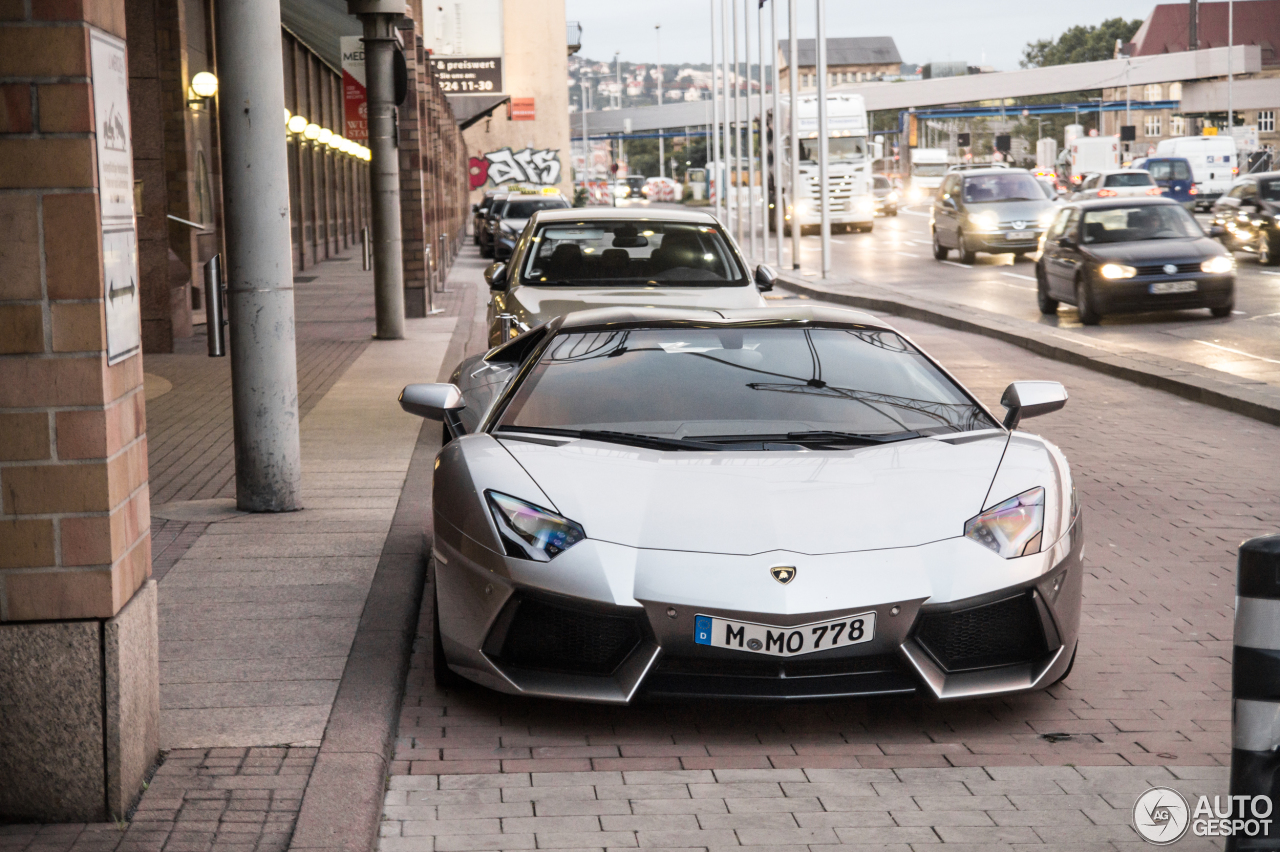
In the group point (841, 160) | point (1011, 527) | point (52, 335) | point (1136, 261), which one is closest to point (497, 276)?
point (1011, 527)

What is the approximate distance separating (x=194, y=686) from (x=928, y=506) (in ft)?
7.78

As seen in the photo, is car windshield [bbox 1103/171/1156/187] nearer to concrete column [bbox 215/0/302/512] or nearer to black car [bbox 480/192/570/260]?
black car [bbox 480/192/570/260]

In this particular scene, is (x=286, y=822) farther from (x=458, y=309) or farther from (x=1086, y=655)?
(x=458, y=309)

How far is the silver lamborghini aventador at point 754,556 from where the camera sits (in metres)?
4.43

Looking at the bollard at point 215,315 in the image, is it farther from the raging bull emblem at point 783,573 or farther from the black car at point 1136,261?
the black car at point 1136,261

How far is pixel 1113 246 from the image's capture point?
19453 mm

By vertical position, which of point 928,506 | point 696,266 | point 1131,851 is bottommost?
point 1131,851

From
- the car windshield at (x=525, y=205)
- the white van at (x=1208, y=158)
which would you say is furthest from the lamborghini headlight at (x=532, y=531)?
the white van at (x=1208, y=158)

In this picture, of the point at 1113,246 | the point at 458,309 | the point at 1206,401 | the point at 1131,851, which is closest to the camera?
the point at 1131,851

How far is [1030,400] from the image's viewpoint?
18.8ft

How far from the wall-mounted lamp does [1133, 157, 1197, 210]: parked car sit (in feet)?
122

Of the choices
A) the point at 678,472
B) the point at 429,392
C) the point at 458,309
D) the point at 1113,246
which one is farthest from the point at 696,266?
the point at 458,309

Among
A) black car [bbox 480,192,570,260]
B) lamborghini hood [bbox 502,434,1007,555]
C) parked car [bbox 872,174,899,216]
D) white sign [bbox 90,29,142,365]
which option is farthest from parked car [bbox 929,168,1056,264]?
white sign [bbox 90,29,142,365]

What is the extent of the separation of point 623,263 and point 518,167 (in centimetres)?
7103
